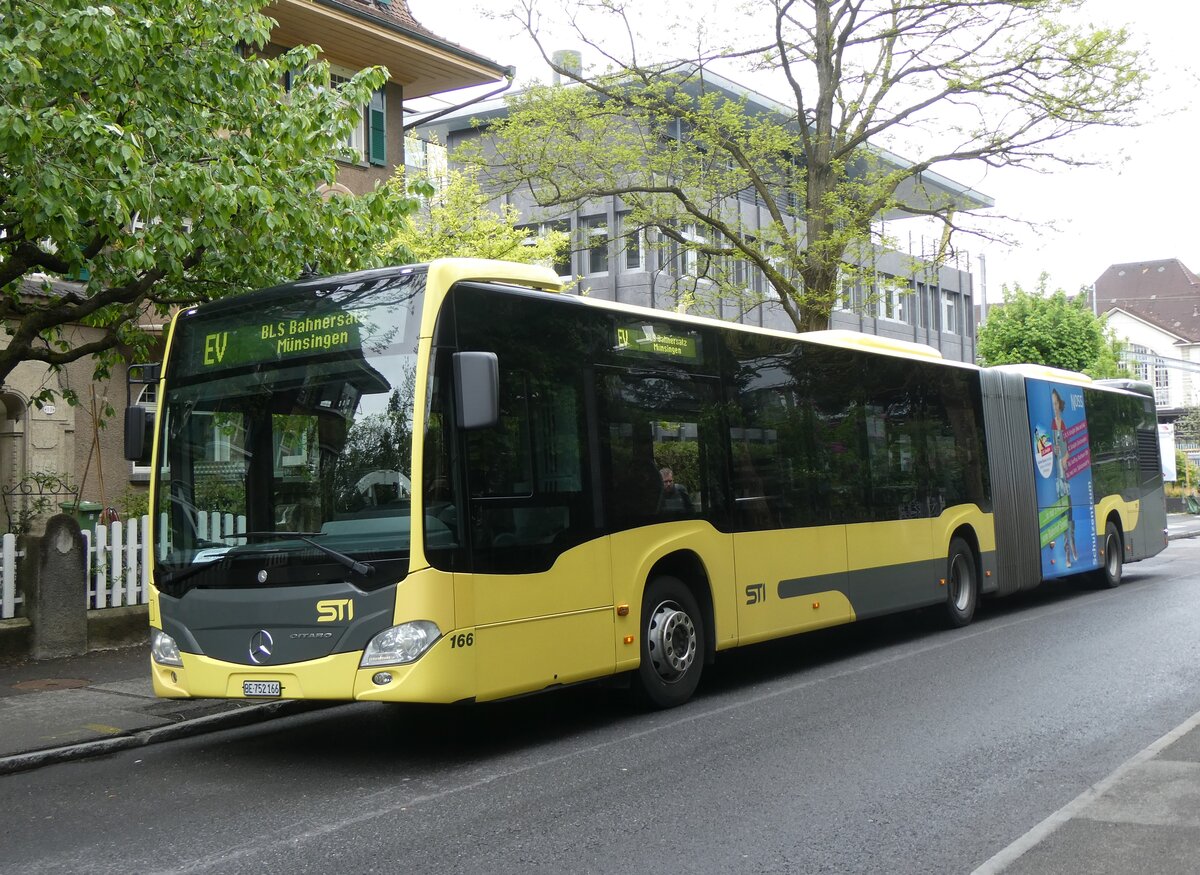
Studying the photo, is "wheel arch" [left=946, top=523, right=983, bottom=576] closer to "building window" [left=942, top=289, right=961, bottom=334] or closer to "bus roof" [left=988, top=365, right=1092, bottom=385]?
"bus roof" [left=988, top=365, right=1092, bottom=385]

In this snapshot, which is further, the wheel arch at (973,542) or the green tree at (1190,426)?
the green tree at (1190,426)

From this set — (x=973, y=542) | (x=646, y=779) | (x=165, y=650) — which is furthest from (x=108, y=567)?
(x=973, y=542)

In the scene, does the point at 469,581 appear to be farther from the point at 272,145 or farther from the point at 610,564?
the point at 272,145

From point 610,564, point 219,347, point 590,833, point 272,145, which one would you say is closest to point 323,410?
point 219,347

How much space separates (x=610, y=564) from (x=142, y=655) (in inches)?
231

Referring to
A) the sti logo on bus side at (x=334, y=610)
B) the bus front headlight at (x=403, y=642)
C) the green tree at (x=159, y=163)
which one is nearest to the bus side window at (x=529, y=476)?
the bus front headlight at (x=403, y=642)

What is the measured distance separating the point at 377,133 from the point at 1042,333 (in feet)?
130

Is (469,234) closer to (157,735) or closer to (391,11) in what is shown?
(391,11)

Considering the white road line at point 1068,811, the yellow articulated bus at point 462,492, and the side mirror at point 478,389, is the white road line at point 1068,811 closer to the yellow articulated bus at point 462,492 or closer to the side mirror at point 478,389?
the yellow articulated bus at point 462,492

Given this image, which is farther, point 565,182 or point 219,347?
point 565,182

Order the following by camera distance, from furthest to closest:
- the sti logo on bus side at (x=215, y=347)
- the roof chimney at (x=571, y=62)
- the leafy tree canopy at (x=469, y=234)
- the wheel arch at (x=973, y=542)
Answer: the leafy tree canopy at (x=469, y=234) → the roof chimney at (x=571, y=62) → the wheel arch at (x=973, y=542) → the sti logo on bus side at (x=215, y=347)

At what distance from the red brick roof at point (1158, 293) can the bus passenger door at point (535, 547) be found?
102 m

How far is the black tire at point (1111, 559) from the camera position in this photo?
61.8 ft

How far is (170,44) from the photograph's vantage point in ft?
36.3
